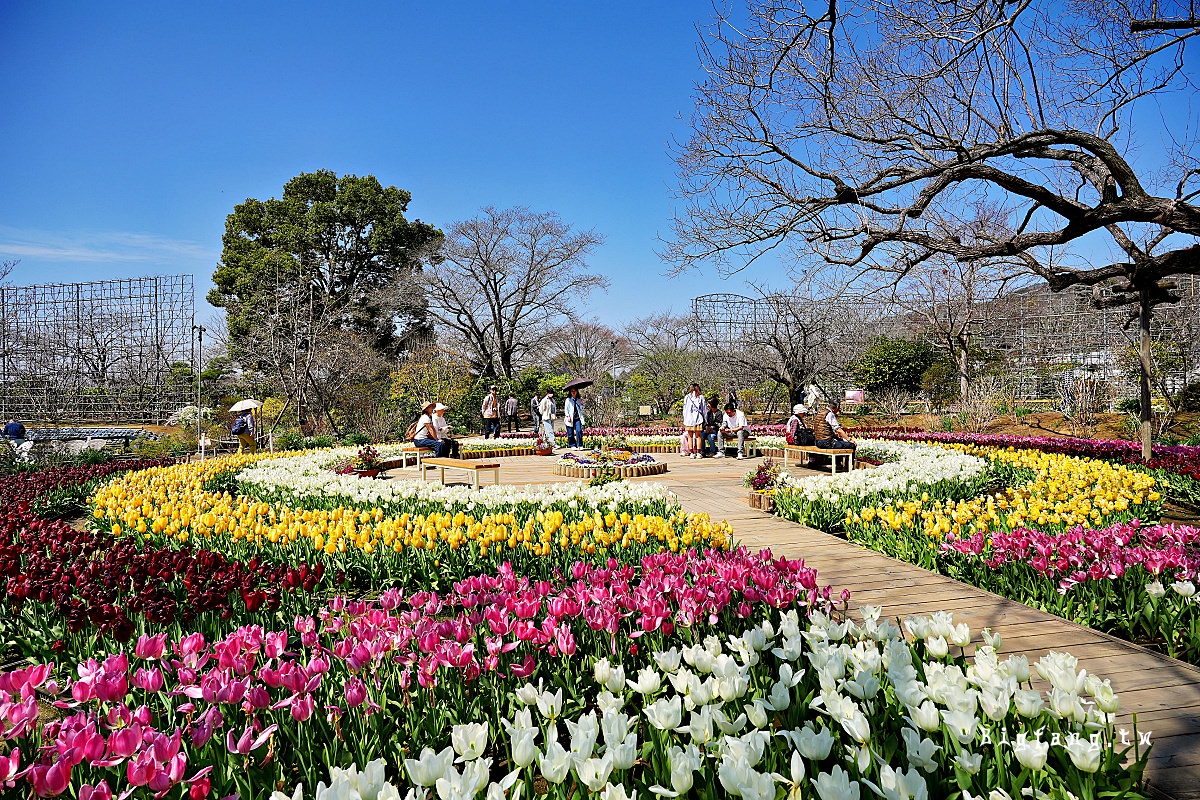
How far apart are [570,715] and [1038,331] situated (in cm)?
2929

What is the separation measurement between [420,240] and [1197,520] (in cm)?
3102

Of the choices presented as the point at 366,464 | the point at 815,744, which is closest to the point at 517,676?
the point at 815,744

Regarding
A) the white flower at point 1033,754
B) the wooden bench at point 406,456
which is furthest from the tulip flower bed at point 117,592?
the wooden bench at point 406,456

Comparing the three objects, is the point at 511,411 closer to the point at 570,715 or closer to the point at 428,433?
the point at 428,433

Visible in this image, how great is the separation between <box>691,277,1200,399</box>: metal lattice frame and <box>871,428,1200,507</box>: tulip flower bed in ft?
27.4

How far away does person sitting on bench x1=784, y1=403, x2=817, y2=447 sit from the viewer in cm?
1162

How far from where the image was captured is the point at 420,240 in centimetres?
3294

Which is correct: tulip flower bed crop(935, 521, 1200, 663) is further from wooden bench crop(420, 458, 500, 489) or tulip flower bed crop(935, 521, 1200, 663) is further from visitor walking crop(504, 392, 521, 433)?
visitor walking crop(504, 392, 521, 433)

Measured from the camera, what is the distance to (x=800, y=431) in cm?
1185

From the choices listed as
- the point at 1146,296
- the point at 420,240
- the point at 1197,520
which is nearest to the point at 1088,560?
the point at 1197,520

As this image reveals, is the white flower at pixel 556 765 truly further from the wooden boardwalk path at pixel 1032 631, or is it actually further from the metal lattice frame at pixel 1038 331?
the metal lattice frame at pixel 1038 331

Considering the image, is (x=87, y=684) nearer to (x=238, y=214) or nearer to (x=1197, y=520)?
(x=1197, y=520)

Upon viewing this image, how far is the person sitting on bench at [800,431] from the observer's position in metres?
11.6

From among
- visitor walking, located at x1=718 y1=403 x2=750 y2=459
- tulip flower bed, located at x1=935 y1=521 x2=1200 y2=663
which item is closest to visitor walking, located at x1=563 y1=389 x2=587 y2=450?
visitor walking, located at x1=718 y1=403 x2=750 y2=459
